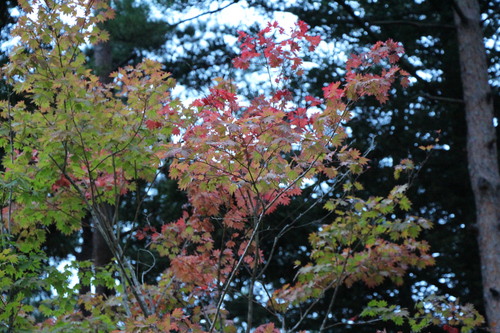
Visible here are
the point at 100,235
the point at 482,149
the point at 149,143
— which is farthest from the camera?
the point at 100,235

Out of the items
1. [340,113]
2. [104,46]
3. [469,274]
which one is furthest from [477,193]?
[104,46]

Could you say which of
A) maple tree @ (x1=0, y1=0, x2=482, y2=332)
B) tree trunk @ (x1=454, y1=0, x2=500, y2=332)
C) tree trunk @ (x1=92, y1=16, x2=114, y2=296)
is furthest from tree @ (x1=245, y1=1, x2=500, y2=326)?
maple tree @ (x1=0, y1=0, x2=482, y2=332)

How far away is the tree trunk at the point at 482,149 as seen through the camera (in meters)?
6.81

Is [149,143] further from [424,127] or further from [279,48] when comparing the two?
[424,127]

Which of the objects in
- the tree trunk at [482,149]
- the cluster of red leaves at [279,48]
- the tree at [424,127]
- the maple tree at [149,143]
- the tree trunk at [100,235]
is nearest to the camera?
the maple tree at [149,143]

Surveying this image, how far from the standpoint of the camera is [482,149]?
23.9 ft

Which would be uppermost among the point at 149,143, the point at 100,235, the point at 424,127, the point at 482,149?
the point at 424,127

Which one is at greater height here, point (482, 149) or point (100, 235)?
point (482, 149)

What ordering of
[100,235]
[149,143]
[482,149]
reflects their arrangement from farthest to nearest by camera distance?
[100,235], [482,149], [149,143]

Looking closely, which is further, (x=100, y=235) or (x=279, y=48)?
(x=100, y=235)

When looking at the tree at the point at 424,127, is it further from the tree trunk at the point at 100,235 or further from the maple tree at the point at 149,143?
the maple tree at the point at 149,143

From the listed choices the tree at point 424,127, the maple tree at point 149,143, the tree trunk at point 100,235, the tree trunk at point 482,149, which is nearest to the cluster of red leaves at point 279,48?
the maple tree at point 149,143

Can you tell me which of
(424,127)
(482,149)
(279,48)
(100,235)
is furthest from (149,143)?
(424,127)

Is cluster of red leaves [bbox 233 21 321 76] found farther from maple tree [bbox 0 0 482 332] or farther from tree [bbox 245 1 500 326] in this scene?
tree [bbox 245 1 500 326]
